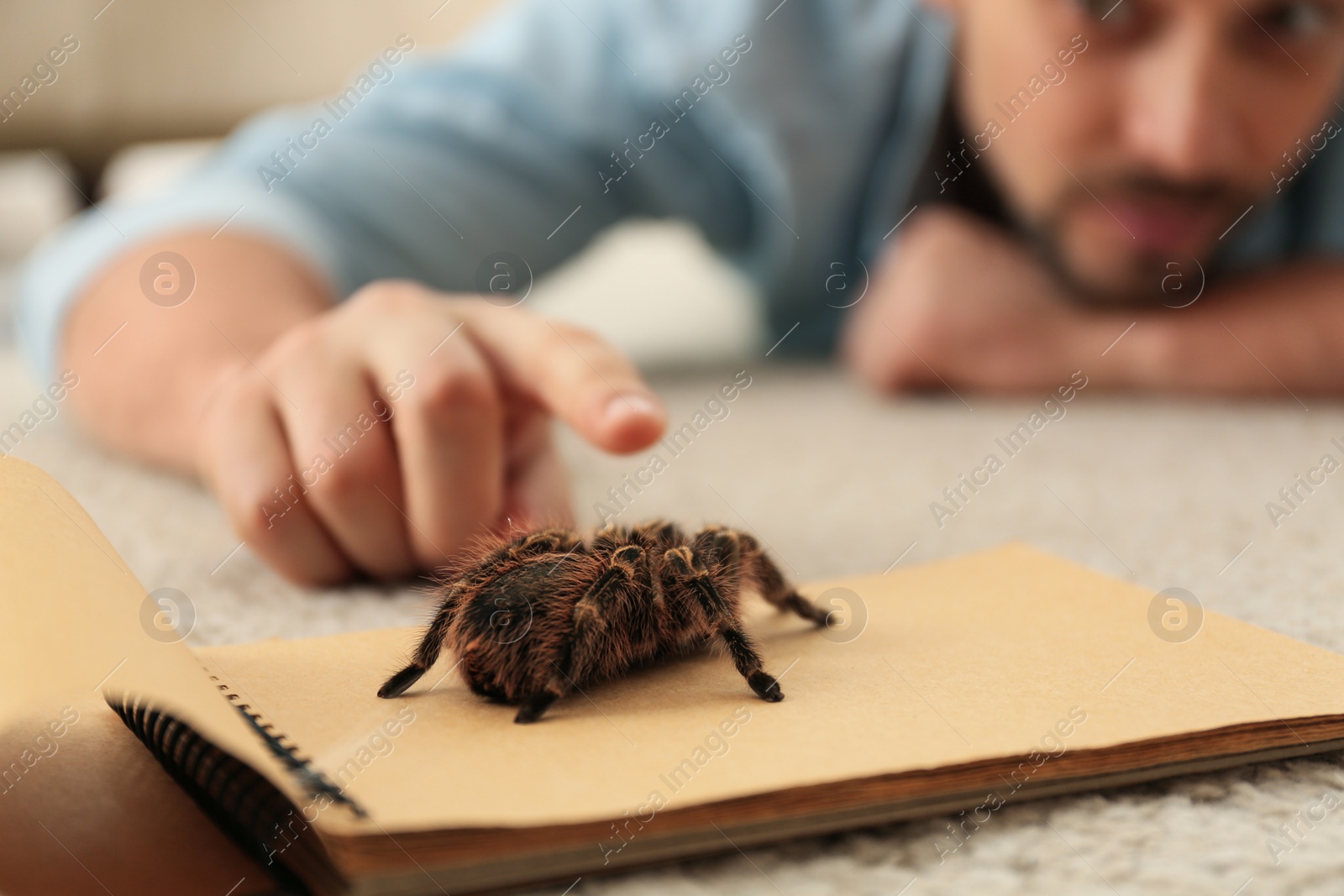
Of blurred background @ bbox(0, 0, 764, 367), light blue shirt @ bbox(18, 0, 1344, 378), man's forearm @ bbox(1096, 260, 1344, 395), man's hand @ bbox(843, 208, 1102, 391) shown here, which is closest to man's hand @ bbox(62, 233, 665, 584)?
light blue shirt @ bbox(18, 0, 1344, 378)

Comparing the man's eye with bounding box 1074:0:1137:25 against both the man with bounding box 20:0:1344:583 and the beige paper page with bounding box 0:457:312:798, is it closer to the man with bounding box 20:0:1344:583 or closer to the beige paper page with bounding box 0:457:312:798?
the man with bounding box 20:0:1344:583

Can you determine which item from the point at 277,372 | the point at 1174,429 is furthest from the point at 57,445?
the point at 1174,429

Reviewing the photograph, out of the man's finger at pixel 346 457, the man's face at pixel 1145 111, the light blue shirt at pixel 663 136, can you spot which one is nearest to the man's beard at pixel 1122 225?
the man's face at pixel 1145 111

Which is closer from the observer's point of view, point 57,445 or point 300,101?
point 57,445

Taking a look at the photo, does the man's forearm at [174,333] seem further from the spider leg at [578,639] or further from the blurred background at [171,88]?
the blurred background at [171,88]

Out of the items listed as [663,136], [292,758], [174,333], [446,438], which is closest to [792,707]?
[292,758]

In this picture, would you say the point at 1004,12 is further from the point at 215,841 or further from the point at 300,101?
the point at 300,101
